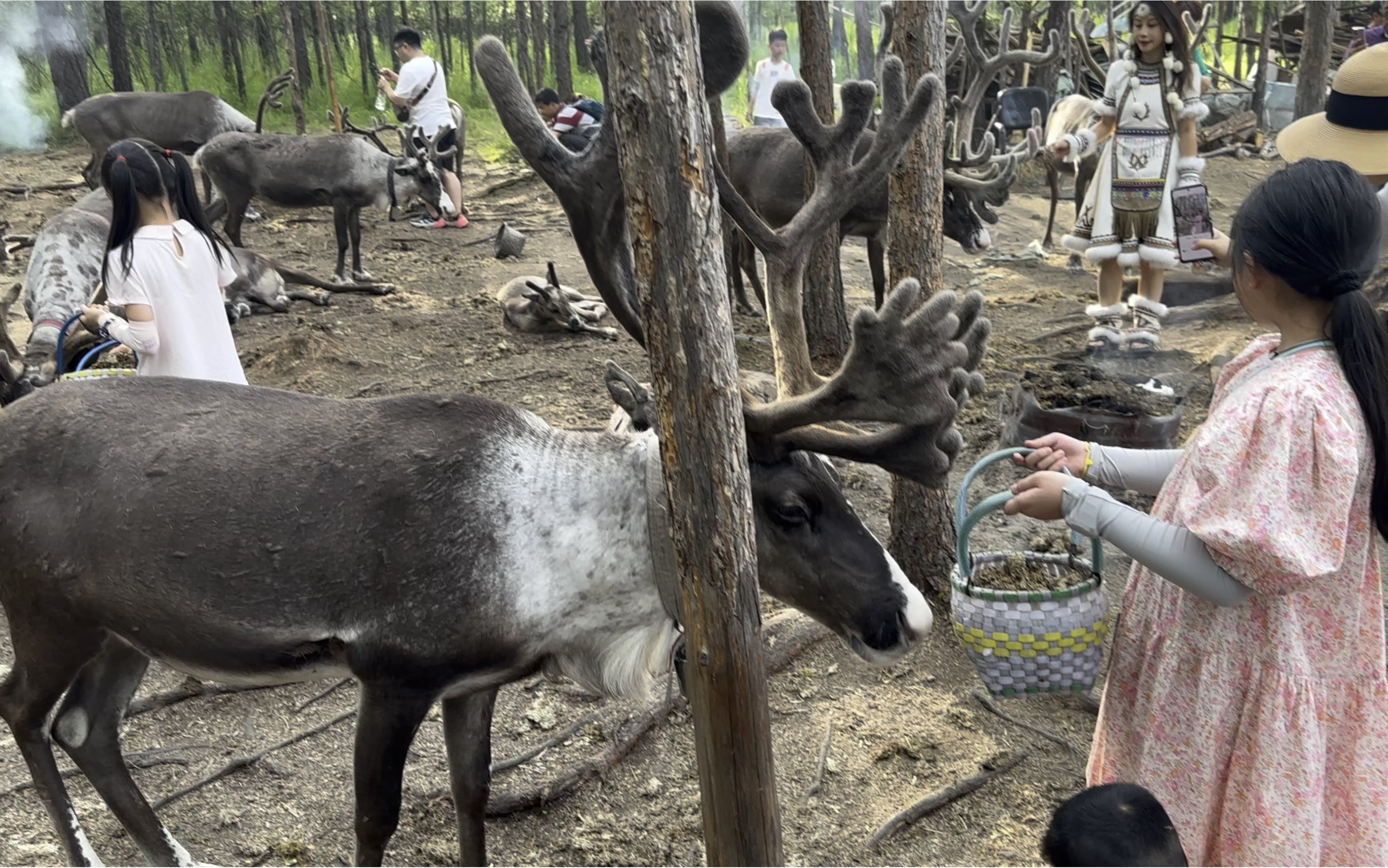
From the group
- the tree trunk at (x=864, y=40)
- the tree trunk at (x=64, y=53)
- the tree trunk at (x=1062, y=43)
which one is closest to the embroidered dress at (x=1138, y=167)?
the tree trunk at (x=1062, y=43)

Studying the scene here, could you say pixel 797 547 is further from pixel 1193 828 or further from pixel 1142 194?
pixel 1142 194

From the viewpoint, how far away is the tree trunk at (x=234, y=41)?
21031 millimetres

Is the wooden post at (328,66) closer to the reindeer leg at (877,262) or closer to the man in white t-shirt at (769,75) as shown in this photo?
the man in white t-shirt at (769,75)

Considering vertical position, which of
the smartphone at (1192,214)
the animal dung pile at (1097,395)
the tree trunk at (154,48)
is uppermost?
the tree trunk at (154,48)

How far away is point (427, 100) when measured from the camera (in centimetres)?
1204

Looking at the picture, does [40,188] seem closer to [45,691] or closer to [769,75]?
[769,75]

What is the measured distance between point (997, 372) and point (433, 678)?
18.0 feet

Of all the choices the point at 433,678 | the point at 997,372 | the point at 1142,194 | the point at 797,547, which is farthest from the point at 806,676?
the point at 1142,194

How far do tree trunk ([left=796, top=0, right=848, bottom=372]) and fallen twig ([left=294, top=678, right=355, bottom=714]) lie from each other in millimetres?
3292

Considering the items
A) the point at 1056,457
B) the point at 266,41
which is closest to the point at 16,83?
the point at 266,41

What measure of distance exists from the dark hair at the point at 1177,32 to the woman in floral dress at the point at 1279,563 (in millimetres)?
4773

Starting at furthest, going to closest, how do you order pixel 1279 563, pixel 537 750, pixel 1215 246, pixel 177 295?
pixel 177 295 < pixel 537 750 < pixel 1215 246 < pixel 1279 563

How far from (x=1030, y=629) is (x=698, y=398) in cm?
88

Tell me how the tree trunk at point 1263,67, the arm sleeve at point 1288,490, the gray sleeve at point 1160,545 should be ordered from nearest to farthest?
the arm sleeve at point 1288,490 → the gray sleeve at point 1160,545 → the tree trunk at point 1263,67
